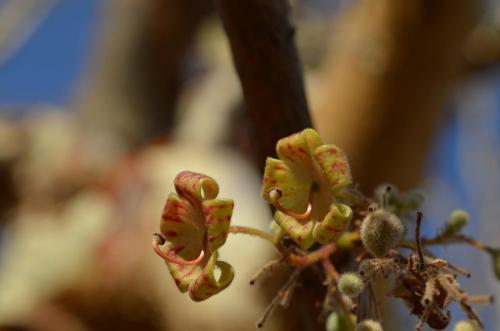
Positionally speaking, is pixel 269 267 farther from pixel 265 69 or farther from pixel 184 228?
pixel 265 69

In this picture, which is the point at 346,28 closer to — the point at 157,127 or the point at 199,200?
the point at 157,127

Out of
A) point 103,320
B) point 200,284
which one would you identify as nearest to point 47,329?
point 103,320

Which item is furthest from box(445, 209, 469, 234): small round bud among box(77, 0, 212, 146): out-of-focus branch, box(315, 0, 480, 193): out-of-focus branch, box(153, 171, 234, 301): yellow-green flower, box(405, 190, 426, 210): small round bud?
box(77, 0, 212, 146): out-of-focus branch

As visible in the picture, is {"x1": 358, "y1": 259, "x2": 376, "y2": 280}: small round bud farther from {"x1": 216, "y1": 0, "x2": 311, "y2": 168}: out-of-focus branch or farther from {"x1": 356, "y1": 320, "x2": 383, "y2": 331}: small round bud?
{"x1": 216, "y1": 0, "x2": 311, "y2": 168}: out-of-focus branch

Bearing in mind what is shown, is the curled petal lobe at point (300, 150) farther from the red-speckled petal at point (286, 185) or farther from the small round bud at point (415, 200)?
the small round bud at point (415, 200)

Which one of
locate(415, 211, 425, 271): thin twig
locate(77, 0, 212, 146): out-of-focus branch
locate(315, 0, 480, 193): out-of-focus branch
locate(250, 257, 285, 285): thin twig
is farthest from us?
locate(77, 0, 212, 146): out-of-focus branch
